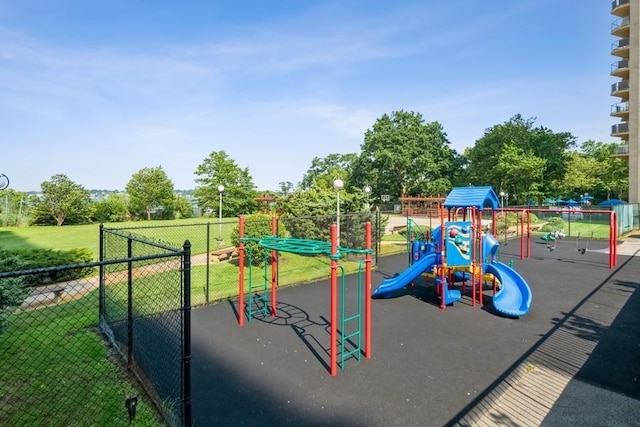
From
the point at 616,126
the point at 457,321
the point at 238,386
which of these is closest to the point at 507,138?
the point at 616,126

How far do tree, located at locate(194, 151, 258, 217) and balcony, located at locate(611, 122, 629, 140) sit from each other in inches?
1382

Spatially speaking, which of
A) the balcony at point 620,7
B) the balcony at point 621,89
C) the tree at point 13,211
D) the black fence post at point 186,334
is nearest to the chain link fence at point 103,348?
the black fence post at point 186,334

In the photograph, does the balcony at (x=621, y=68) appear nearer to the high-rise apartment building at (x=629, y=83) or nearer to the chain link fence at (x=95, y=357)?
the high-rise apartment building at (x=629, y=83)

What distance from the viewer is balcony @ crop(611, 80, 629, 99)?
114 ft

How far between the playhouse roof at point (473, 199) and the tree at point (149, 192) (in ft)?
118

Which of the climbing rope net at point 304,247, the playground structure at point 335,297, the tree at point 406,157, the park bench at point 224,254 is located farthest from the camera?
the tree at point 406,157

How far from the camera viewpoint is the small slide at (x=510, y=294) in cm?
800

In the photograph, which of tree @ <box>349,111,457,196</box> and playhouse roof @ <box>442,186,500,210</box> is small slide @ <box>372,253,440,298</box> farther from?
tree @ <box>349,111,457,196</box>

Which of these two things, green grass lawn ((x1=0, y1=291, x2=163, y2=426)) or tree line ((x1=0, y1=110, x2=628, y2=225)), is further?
tree line ((x1=0, y1=110, x2=628, y2=225))

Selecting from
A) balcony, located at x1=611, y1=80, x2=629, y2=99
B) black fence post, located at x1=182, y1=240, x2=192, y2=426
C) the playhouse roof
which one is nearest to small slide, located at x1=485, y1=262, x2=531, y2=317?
the playhouse roof

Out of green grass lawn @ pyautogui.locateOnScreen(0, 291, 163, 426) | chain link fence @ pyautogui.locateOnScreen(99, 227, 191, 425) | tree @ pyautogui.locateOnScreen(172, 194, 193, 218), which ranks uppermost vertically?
tree @ pyautogui.locateOnScreen(172, 194, 193, 218)

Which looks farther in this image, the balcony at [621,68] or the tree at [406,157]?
the tree at [406,157]

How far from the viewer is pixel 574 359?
5848mm

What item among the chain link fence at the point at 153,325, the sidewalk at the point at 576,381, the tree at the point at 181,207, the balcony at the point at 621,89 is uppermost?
the balcony at the point at 621,89
